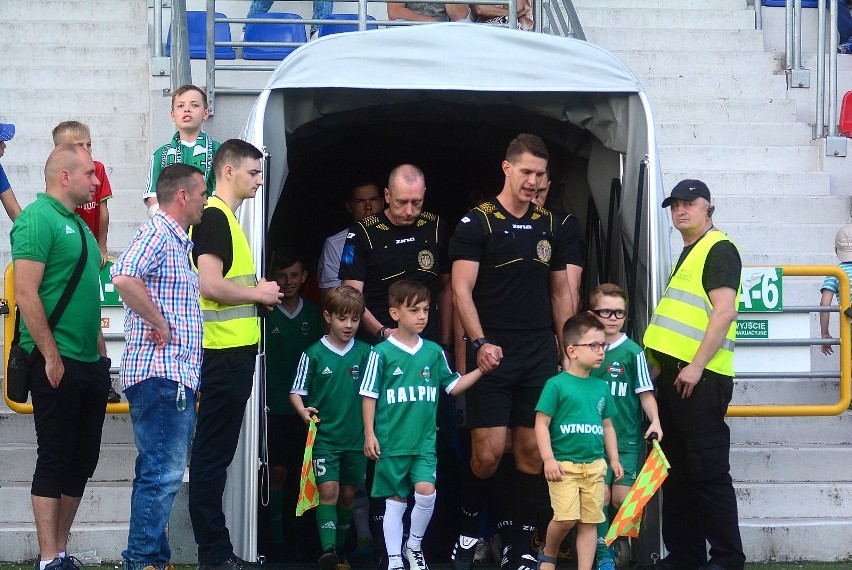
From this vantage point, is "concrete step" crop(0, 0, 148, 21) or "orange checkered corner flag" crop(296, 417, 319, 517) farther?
"concrete step" crop(0, 0, 148, 21)

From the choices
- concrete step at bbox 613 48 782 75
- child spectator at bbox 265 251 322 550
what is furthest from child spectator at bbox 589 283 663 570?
concrete step at bbox 613 48 782 75

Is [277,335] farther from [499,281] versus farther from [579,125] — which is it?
[579,125]

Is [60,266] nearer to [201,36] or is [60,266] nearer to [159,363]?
[159,363]

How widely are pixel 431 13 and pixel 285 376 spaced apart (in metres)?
4.62

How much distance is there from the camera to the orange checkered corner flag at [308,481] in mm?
6039

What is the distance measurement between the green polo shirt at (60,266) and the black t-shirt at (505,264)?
1.80 meters

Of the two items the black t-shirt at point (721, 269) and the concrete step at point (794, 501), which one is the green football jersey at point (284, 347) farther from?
the concrete step at point (794, 501)

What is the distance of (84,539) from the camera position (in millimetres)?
6184

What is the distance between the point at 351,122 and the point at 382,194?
0.99m

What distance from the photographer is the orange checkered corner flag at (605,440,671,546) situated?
558 cm

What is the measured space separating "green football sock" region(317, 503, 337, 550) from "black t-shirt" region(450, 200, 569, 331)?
3.95ft

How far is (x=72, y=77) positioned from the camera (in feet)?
33.4

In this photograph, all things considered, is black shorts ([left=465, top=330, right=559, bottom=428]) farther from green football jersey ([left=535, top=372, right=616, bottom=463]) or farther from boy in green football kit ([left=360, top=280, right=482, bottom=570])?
green football jersey ([left=535, top=372, right=616, bottom=463])

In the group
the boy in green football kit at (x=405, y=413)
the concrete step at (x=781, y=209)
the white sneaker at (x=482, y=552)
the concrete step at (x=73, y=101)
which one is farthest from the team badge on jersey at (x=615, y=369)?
the concrete step at (x=73, y=101)
